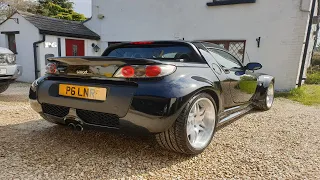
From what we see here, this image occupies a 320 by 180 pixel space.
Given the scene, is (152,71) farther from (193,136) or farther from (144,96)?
(193,136)

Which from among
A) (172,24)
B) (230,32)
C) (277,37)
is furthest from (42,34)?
(277,37)

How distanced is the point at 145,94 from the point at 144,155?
0.70 metres

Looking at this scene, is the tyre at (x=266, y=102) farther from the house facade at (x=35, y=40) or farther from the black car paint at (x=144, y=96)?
the house facade at (x=35, y=40)

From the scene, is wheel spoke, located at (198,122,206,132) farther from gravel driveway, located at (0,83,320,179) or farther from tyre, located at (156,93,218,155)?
gravel driveway, located at (0,83,320,179)

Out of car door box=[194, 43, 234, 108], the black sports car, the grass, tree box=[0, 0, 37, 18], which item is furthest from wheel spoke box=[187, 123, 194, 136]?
tree box=[0, 0, 37, 18]

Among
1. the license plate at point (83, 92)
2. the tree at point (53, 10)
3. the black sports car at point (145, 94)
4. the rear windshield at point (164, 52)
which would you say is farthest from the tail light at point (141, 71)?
the tree at point (53, 10)

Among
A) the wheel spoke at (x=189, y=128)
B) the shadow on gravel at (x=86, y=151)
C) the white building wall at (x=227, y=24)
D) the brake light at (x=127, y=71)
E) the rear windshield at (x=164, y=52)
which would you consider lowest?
the shadow on gravel at (x=86, y=151)

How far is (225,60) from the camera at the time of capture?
3104mm

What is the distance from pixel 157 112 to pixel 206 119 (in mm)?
801

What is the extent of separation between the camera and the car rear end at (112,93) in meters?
1.83

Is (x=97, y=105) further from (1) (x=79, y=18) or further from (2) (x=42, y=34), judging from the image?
(1) (x=79, y=18)

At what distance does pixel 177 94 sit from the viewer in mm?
1883

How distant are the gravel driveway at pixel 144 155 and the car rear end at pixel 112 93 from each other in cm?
34

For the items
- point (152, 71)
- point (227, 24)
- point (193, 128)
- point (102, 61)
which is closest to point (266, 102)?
point (193, 128)
